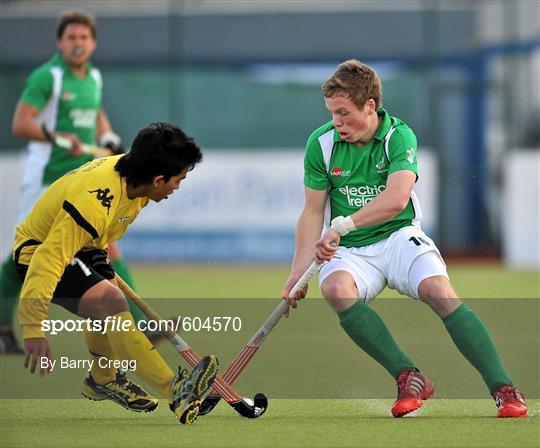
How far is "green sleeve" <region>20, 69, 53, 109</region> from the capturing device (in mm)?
8345

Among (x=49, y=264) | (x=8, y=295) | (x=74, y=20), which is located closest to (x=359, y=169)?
(x=49, y=264)

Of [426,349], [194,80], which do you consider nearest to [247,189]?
[194,80]

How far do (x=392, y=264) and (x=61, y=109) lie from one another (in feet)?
11.0

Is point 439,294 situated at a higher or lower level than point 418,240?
lower

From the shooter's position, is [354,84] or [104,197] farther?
[354,84]

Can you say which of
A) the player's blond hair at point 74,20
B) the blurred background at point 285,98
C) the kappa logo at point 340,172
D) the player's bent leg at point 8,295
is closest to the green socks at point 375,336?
the kappa logo at point 340,172

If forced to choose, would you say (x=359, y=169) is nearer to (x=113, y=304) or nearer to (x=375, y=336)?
(x=375, y=336)

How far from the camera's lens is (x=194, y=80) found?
54.7ft

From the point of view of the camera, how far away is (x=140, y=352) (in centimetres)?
527

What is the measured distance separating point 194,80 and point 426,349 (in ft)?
37.1

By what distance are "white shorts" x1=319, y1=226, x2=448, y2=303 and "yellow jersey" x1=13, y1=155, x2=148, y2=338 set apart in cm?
89

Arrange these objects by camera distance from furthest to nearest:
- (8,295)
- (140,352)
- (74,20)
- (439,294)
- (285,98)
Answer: (285,98) < (74,20) < (8,295) < (439,294) < (140,352)

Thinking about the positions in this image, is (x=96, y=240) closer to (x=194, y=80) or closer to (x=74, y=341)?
(x=74, y=341)

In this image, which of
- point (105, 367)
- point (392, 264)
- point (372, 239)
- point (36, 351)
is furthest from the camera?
point (372, 239)
